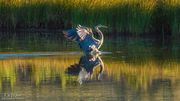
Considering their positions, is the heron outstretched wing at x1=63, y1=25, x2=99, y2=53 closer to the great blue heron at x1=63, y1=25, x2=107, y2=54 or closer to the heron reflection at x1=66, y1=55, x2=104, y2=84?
the great blue heron at x1=63, y1=25, x2=107, y2=54

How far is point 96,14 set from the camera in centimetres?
2067

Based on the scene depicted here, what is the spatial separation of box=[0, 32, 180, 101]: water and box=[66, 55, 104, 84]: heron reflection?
0.34 ft

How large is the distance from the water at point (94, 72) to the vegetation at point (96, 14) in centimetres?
140

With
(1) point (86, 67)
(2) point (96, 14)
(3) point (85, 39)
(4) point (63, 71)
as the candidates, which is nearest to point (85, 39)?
(3) point (85, 39)

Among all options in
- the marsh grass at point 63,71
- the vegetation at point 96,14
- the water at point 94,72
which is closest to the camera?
the water at point 94,72

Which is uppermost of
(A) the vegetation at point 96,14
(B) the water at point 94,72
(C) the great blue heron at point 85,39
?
(A) the vegetation at point 96,14

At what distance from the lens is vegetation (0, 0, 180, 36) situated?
20.0 meters

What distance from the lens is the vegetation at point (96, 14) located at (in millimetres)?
19984

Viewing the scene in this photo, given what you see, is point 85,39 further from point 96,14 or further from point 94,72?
point 96,14

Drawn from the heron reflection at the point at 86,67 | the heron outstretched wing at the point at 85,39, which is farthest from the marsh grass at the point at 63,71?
the heron outstretched wing at the point at 85,39

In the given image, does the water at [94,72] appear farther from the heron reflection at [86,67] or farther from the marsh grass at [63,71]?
the heron reflection at [86,67]

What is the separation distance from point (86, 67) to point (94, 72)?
2.29ft

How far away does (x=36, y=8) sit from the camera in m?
22.1

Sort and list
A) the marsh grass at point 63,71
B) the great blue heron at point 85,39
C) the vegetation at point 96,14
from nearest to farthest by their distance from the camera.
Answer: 1. the marsh grass at point 63,71
2. the great blue heron at point 85,39
3. the vegetation at point 96,14
